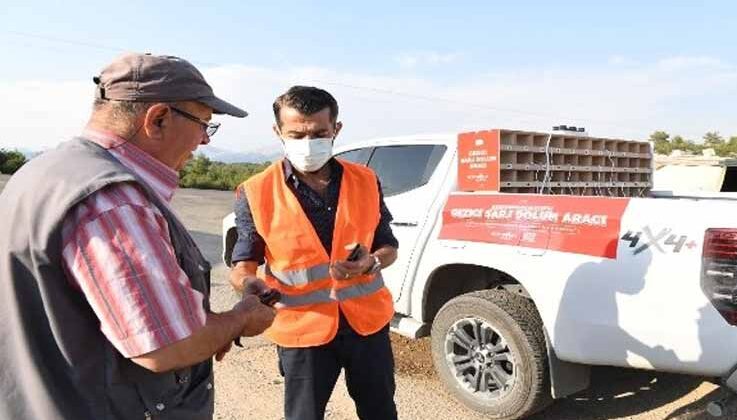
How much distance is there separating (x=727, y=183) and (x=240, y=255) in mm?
5987

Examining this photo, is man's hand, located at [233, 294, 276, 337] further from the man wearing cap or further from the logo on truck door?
the logo on truck door

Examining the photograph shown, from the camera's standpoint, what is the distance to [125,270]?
1.23 m

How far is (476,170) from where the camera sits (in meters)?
4.07

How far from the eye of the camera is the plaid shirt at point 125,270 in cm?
123

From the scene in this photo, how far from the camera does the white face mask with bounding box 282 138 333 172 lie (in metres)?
2.60

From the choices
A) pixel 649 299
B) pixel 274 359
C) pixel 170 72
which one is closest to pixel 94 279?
pixel 170 72

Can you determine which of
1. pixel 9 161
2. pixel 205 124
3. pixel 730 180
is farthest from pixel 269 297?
pixel 9 161

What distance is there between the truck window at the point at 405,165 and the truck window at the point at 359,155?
6 cm

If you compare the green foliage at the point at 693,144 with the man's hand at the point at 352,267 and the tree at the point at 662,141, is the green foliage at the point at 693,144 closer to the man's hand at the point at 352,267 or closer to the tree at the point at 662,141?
the tree at the point at 662,141

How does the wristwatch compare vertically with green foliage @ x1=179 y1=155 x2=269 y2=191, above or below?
above

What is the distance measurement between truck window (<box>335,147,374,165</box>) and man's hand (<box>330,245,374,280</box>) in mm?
2649

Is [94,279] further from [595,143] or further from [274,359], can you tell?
[595,143]

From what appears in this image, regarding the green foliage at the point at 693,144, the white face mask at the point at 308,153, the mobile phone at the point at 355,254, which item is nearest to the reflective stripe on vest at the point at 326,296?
the mobile phone at the point at 355,254

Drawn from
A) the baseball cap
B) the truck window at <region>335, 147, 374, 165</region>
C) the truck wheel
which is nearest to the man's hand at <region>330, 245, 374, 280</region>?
the baseball cap
